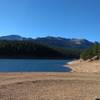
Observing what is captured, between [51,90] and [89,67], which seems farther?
[89,67]

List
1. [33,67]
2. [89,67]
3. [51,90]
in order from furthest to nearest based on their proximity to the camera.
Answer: [33,67] < [89,67] < [51,90]

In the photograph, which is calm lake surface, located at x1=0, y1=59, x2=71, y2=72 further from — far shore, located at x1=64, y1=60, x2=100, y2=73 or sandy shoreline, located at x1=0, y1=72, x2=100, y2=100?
sandy shoreline, located at x1=0, y1=72, x2=100, y2=100

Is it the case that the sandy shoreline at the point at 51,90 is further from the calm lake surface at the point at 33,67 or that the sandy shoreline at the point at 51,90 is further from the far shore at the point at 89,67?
the calm lake surface at the point at 33,67

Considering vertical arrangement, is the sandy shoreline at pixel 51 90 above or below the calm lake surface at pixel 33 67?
above

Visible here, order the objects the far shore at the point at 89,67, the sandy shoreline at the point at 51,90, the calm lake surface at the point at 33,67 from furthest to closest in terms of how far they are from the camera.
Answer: the calm lake surface at the point at 33,67 < the far shore at the point at 89,67 < the sandy shoreline at the point at 51,90

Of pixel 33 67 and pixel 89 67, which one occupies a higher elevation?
pixel 89 67

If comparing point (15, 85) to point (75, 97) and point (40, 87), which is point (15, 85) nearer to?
point (40, 87)

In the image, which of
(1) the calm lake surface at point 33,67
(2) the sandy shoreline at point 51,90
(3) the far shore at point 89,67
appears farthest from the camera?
(1) the calm lake surface at point 33,67

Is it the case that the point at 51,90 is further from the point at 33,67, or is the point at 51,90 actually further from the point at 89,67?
the point at 33,67

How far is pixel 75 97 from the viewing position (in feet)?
58.2

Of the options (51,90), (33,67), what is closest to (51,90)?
(51,90)

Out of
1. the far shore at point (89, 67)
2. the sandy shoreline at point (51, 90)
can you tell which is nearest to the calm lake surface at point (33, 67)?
the far shore at point (89, 67)

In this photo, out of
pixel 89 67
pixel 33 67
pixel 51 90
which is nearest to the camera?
pixel 51 90

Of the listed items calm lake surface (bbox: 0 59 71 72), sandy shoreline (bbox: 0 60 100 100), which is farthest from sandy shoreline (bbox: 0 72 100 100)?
calm lake surface (bbox: 0 59 71 72)
